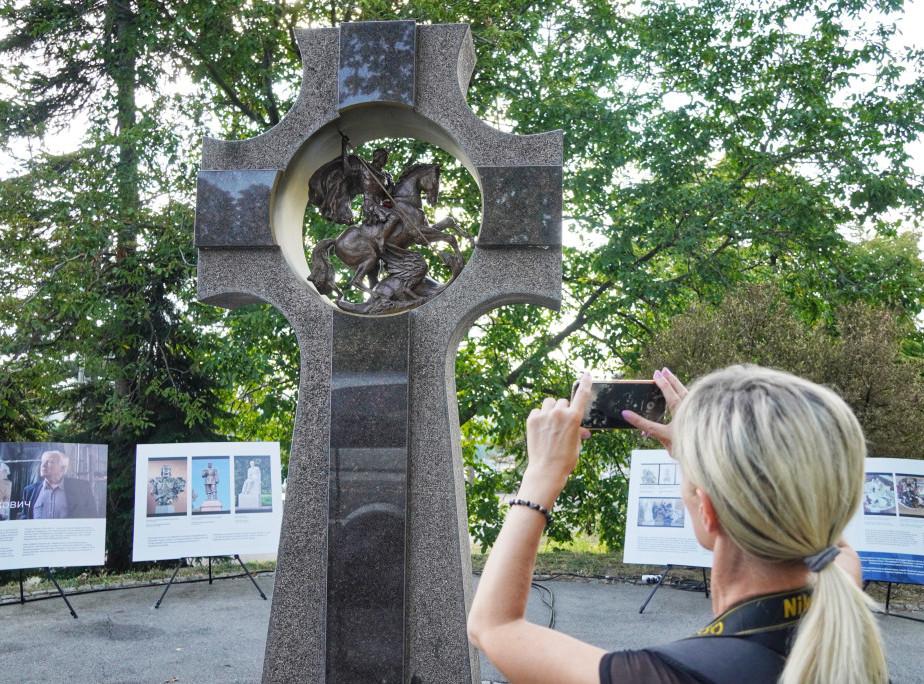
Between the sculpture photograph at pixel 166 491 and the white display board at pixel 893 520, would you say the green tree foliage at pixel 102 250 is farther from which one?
the white display board at pixel 893 520

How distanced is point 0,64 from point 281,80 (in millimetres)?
3695

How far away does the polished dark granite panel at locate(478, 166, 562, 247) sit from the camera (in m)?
4.56

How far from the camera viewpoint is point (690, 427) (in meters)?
1.28

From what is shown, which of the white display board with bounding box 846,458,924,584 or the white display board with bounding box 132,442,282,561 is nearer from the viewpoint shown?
the white display board with bounding box 846,458,924,584

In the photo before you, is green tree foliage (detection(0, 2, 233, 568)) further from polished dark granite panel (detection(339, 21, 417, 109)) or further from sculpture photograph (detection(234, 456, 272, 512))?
polished dark granite panel (detection(339, 21, 417, 109))

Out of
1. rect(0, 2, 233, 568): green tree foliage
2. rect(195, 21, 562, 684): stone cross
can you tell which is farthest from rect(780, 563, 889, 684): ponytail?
rect(0, 2, 233, 568): green tree foliage

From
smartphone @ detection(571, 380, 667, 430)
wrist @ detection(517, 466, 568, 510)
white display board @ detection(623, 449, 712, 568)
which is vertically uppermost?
smartphone @ detection(571, 380, 667, 430)

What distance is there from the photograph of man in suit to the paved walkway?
2.84ft

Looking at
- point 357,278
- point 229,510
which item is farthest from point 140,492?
point 357,278

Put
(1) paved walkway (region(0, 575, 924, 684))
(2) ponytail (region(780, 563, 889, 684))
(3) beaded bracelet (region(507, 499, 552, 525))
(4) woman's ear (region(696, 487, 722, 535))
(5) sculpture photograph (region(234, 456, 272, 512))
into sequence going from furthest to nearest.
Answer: (5) sculpture photograph (region(234, 456, 272, 512)) < (1) paved walkway (region(0, 575, 924, 684)) < (3) beaded bracelet (region(507, 499, 552, 525)) < (4) woman's ear (region(696, 487, 722, 535)) < (2) ponytail (region(780, 563, 889, 684))

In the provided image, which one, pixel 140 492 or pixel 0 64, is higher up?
pixel 0 64

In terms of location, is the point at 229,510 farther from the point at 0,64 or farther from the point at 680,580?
the point at 0,64

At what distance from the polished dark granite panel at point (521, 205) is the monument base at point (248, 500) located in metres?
4.04

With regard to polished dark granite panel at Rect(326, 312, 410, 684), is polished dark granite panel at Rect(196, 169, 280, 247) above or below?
above
